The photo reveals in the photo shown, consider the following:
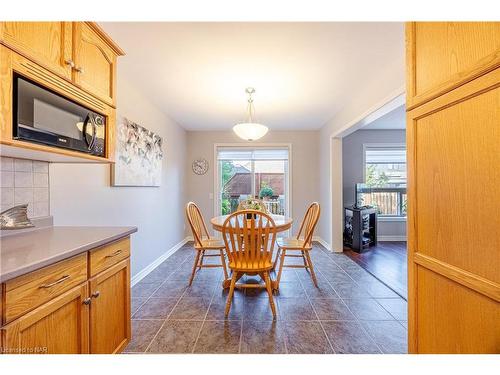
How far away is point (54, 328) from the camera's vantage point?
99cm

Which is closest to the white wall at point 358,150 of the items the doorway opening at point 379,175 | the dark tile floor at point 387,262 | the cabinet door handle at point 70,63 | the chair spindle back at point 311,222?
the doorway opening at point 379,175

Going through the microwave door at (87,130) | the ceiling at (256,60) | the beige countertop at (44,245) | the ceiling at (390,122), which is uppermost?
the ceiling at (390,122)

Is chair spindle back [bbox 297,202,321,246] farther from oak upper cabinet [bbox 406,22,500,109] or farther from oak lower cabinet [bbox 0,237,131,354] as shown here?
oak lower cabinet [bbox 0,237,131,354]

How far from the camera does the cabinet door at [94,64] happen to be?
1314 mm

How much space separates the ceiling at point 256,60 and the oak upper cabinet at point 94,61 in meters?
0.38

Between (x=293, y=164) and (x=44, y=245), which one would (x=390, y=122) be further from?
(x=44, y=245)

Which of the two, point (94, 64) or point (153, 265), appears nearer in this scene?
point (94, 64)

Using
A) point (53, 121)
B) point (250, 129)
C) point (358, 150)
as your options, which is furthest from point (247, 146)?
point (53, 121)

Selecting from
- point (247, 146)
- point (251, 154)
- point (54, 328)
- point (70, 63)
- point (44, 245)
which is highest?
point (247, 146)

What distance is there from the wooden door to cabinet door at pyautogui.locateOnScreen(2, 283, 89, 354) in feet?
5.25

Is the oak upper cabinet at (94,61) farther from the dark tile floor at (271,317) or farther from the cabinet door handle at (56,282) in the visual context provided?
the dark tile floor at (271,317)

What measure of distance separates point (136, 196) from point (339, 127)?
3242 millimetres

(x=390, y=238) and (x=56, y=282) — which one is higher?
(x=56, y=282)

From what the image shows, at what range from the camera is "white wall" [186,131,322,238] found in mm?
5023
